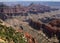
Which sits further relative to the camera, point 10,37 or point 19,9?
point 19,9

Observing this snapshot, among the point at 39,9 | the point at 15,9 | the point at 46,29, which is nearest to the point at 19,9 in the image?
the point at 15,9

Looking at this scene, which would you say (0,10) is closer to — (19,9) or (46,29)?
(19,9)

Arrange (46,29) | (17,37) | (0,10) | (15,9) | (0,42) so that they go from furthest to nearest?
(15,9) → (0,10) → (46,29) → (17,37) → (0,42)

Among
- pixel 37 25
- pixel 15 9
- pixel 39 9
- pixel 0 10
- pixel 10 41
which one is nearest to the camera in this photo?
pixel 10 41

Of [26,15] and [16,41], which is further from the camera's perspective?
[26,15]

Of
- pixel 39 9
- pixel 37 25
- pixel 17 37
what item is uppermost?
pixel 17 37

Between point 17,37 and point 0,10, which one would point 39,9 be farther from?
point 17,37

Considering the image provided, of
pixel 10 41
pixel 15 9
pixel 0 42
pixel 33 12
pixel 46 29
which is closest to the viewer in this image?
pixel 0 42

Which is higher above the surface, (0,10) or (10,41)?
(10,41)

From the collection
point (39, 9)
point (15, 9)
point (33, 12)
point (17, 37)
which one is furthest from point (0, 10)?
point (17, 37)
